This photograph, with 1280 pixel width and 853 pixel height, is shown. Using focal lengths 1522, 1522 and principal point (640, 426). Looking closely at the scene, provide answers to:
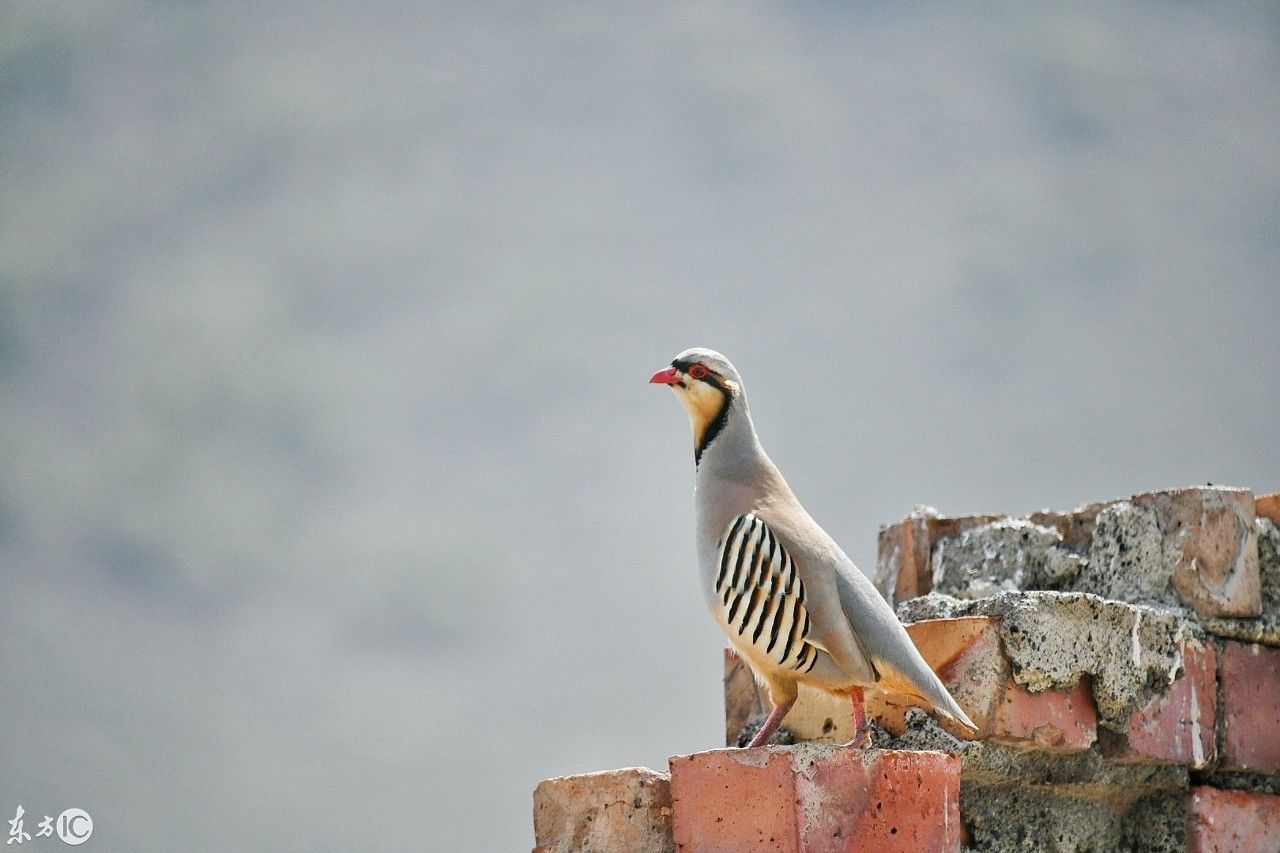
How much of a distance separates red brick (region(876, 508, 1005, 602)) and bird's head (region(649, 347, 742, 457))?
0.74 meters

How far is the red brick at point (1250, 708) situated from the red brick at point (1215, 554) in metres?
0.13

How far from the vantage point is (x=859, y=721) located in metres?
3.75

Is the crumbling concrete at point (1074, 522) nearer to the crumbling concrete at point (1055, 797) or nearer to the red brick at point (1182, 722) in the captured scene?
the red brick at point (1182, 722)

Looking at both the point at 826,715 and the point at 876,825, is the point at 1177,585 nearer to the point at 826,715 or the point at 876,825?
the point at 826,715

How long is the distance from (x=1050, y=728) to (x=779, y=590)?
2.45 ft

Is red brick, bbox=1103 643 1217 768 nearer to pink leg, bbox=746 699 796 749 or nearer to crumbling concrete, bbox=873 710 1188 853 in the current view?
crumbling concrete, bbox=873 710 1188 853

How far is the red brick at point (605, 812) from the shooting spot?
3482mm

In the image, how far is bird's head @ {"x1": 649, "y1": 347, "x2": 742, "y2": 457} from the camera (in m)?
4.43

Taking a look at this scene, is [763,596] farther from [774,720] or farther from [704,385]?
[704,385]

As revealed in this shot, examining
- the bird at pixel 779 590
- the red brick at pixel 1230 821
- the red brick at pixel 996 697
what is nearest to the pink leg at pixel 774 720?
the bird at pixel 779 590

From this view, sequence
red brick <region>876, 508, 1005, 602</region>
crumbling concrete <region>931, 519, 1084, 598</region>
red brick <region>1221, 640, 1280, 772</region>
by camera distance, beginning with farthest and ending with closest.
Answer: red brick <region>876, 508, 1005, 602</region>
crumbling concrete <region>931, 519, 1084, 598</region>
red brick <region>1221, 640, 1280, 772</region>

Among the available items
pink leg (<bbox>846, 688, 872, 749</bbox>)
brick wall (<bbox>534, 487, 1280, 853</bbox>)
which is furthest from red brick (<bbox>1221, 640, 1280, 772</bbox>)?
pink leg (<bbox>846, 688, 872, 749</bbox>)

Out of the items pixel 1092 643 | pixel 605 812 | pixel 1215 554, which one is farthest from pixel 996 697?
pixel 605 812

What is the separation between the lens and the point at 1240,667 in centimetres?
415
